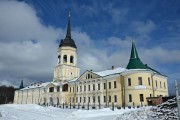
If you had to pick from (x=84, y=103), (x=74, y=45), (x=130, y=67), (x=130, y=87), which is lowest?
(x=84, y=103)

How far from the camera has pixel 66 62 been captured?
61.8 m

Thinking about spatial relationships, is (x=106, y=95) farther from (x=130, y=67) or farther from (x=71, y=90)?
(x=71, y=90)

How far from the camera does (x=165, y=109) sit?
1225 centimetres

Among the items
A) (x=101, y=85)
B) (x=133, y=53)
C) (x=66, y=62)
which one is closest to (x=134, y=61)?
(x=133, y=53)

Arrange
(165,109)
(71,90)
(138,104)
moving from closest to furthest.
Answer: (165,109)
(138,104)
(71,90)

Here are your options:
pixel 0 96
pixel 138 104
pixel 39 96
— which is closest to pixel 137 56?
pixel 138 104

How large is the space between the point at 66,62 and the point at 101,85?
808 inches

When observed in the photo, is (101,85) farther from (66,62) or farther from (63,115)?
(63,115)

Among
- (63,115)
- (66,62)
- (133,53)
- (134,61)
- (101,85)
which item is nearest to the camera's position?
(63,115)

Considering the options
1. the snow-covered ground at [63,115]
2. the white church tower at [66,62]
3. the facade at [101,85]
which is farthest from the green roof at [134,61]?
the white church tower at [66,62]

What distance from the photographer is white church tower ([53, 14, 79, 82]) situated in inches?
2394

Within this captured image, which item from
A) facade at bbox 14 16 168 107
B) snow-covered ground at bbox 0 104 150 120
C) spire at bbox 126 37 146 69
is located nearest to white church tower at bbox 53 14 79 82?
facade at bbox 14 16 168 107

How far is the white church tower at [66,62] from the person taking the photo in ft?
200

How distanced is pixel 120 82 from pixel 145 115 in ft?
91.5
